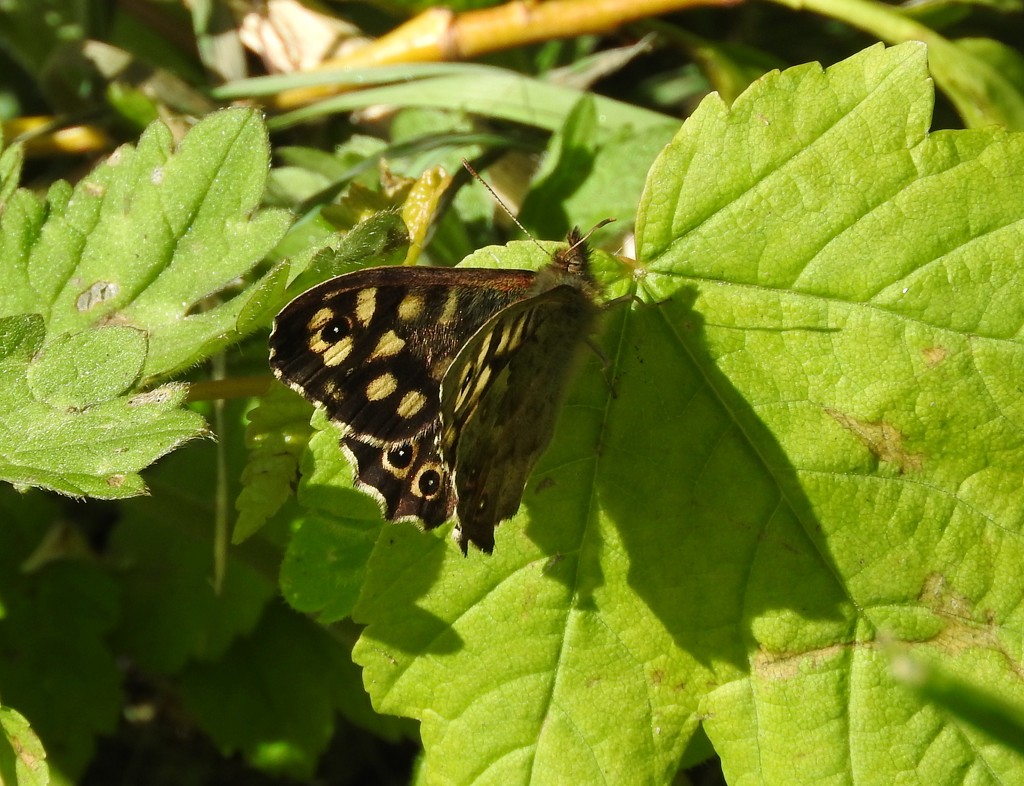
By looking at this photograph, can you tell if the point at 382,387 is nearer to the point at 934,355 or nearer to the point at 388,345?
the point at 388,345

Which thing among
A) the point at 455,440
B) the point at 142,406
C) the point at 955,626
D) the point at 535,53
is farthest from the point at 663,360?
the point at 535,53

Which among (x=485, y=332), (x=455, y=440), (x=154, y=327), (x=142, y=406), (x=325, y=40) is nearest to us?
(x=485, y=332)

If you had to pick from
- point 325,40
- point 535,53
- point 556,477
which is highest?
point 325,40

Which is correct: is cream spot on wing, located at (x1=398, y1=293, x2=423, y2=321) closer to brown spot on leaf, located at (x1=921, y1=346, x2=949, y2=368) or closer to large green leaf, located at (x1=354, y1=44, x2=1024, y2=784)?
large green leaf, located at (x1=354, y1=44, x2=1024, y2=784)

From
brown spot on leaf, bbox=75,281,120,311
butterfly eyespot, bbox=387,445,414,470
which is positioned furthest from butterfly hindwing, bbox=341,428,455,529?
brown spot on leaf, bbox=75,281,120,311

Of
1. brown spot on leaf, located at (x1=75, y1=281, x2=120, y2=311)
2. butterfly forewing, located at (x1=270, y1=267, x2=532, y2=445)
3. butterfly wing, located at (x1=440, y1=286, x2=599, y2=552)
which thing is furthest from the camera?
brown spot on leaf, located at (x1=75, y1=281, x2=120, y2=311)

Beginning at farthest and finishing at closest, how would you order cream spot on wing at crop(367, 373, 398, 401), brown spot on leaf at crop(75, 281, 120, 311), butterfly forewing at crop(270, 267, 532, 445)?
brown spot on leaf at crop(75, 281, 120, 311)
cream spot on wing at crop(367, 373, 398, 401)
butterfly forewing at crop(270, 267, 532, 445)

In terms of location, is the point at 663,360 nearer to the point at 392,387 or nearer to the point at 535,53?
the point at 392,387
